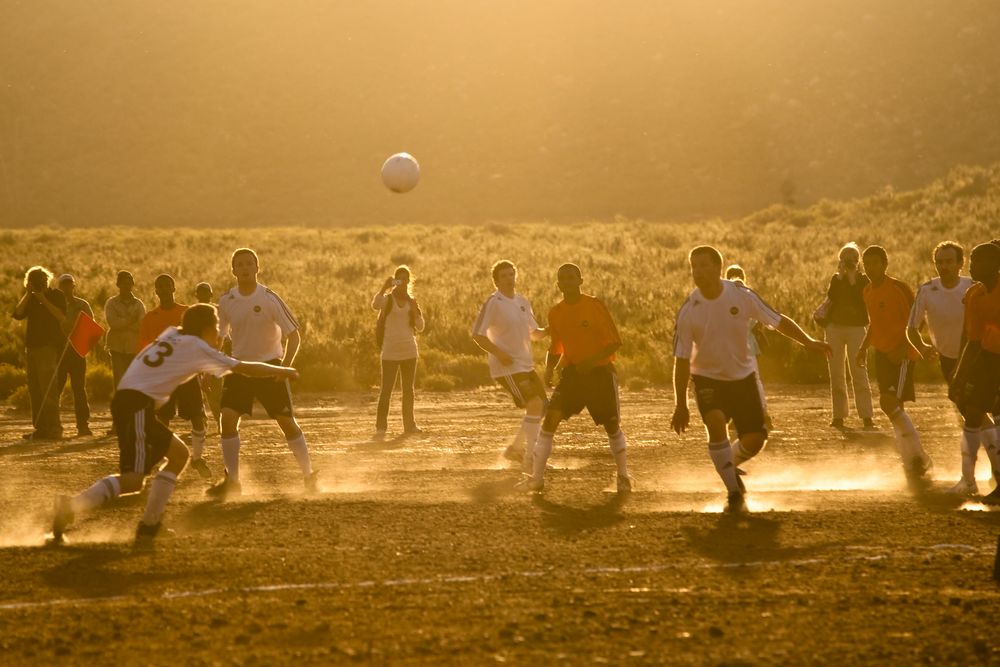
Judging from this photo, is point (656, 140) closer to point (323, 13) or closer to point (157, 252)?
point (323, 13)

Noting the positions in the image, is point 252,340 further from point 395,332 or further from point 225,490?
point 395,332

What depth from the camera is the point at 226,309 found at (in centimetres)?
1203

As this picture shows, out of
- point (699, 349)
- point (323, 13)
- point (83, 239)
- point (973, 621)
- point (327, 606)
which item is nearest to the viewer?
point (973, 621)

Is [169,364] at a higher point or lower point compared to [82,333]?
higher

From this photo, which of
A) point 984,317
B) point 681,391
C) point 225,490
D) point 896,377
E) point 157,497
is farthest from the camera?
point 896,377

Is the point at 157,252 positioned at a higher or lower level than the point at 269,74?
lower

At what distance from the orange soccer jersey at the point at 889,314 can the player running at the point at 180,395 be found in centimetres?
576

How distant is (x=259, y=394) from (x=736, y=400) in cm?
374

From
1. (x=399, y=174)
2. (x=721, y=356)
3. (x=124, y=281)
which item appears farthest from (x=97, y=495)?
(x=399, y=174)

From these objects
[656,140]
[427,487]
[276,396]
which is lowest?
[427,487]

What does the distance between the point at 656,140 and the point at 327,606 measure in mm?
82491

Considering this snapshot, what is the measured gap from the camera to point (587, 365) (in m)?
11.7

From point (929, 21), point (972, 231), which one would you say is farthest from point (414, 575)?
point (929, 21)

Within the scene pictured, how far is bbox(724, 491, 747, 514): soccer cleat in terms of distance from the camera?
34.3 feet
